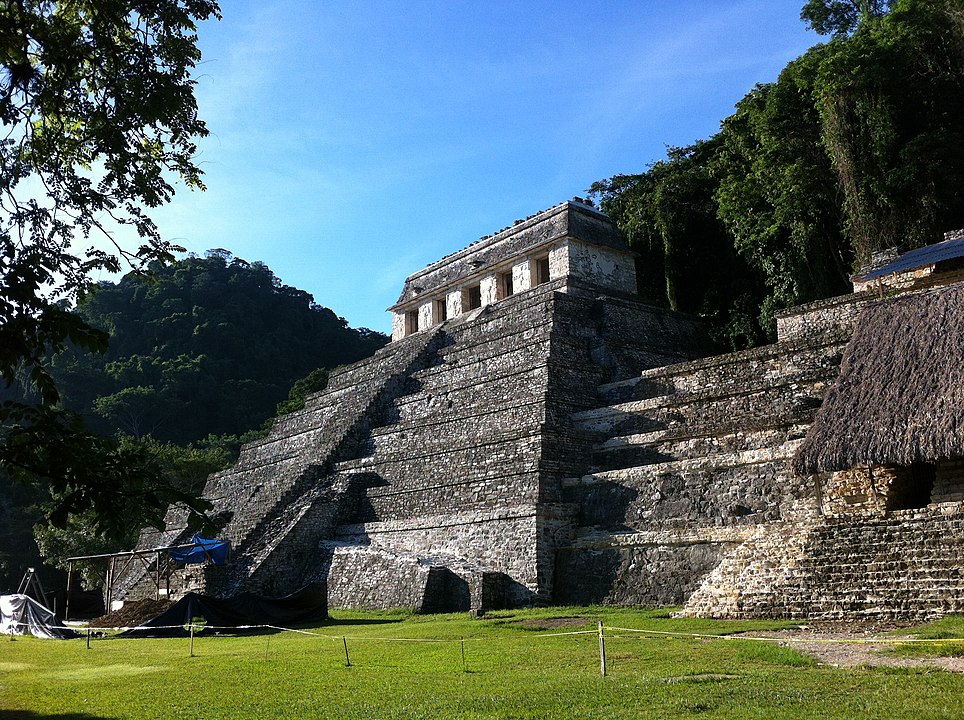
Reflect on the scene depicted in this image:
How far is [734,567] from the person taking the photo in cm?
1062

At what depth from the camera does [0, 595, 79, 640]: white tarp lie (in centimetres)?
1476

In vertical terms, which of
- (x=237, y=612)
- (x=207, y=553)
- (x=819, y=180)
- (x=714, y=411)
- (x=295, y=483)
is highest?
(x=819, y=180)

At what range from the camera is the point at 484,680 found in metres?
7.04

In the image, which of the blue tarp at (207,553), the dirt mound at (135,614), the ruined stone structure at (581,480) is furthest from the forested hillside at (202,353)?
the dirt mound at (135,614)

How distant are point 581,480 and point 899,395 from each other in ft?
18.0

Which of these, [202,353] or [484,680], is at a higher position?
[202,353]

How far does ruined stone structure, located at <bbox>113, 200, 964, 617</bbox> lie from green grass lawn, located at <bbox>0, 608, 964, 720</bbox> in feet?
4.13

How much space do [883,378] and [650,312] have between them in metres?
10.6

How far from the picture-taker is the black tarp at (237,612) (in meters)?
Answer: 13.2

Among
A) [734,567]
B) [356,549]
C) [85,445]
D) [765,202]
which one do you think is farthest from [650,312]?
[85,445]

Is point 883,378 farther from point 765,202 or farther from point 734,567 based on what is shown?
point 765,202

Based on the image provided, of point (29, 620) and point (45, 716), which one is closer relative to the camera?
point (45, 716)

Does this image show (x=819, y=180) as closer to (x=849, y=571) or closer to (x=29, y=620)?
(x=849, y=571)

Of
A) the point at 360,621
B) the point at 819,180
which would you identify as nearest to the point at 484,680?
the point at 360,621
